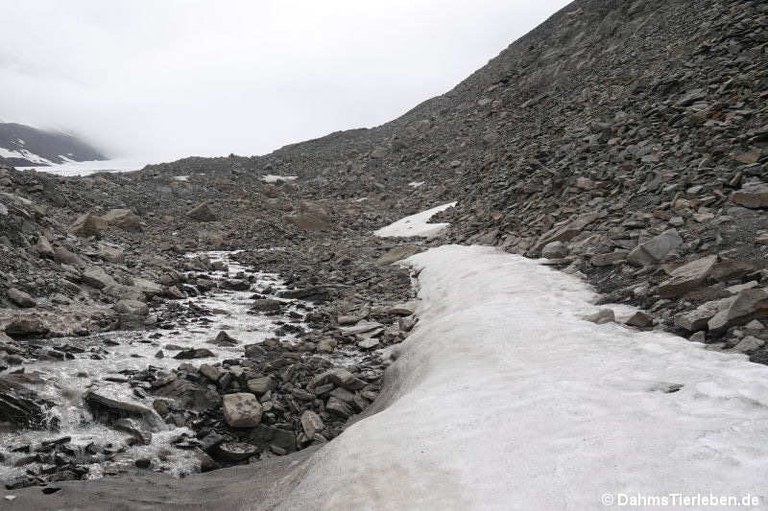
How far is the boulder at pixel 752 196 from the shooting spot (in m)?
7.89

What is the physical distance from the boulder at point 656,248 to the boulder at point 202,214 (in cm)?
1929

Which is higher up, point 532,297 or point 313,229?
point 313,229

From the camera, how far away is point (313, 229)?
76.5 ft

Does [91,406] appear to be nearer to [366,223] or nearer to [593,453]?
[593,453]

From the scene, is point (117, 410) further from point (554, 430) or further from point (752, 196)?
point (752, 196)

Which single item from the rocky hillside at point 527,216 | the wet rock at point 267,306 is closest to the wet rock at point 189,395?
the rocky hillside at point 527,216

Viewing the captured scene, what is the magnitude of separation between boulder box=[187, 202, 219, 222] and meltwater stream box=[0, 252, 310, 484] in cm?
1173

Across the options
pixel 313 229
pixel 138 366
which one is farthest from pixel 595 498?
pixel 313 229

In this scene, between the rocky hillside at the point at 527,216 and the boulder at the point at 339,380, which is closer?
the rocky hillside at the point at 527,216

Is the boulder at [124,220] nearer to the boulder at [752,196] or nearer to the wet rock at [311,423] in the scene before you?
the wet rock at [311,423]

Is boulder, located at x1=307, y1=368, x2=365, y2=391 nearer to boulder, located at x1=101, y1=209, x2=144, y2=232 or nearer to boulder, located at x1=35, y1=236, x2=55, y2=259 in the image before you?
boulder, located at x1=35, y1=236, x2=55, y2=259

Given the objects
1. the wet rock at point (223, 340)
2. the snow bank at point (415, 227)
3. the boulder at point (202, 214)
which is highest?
the boulder at point (202, 214)

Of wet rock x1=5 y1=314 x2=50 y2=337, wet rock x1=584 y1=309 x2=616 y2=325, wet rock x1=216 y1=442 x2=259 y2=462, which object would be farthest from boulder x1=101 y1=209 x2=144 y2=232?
wet rock x1=584 y1=309 x2=616 y2=325

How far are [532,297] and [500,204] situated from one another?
8350 mm
